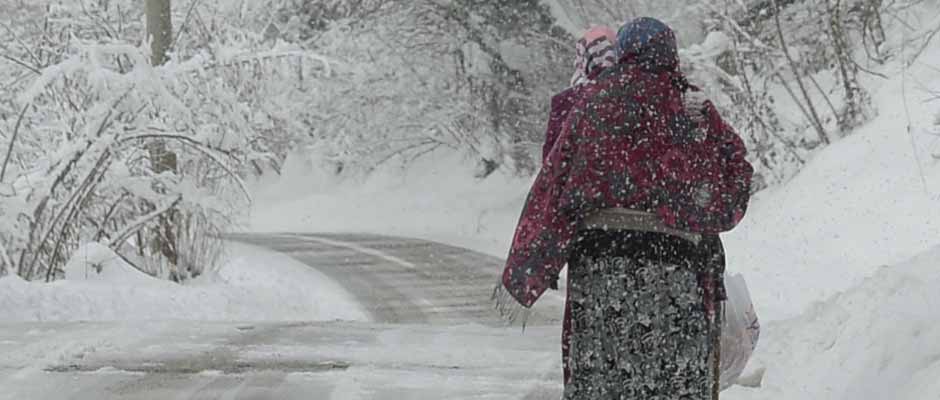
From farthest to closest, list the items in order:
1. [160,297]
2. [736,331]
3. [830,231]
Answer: [830,231] → [160,297] → [736,331]

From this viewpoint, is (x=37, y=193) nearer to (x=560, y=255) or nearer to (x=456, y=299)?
(x=456, y=299)

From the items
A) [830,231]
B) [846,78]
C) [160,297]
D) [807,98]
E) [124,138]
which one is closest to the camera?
[160,297]

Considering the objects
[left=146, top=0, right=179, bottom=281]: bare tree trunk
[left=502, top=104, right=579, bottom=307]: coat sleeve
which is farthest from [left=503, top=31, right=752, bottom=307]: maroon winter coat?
[left=146, top=0, right=179, bottom=281]: bare tree trunk

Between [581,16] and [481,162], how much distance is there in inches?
327

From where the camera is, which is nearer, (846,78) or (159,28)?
(159,28)

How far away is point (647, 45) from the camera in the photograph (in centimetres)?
441

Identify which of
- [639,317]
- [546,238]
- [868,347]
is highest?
[546,238]

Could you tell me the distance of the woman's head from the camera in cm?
441

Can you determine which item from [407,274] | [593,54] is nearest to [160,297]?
[407,274]

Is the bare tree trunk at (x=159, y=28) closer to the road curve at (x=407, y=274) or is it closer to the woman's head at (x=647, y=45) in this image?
the road curve at (x=407, y=274)

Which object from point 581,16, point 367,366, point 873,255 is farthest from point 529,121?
point 367,366

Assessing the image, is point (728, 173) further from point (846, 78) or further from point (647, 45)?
point (846, 78)

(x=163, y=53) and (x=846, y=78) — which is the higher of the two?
(x=163, y=53)

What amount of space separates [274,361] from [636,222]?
416 cm
